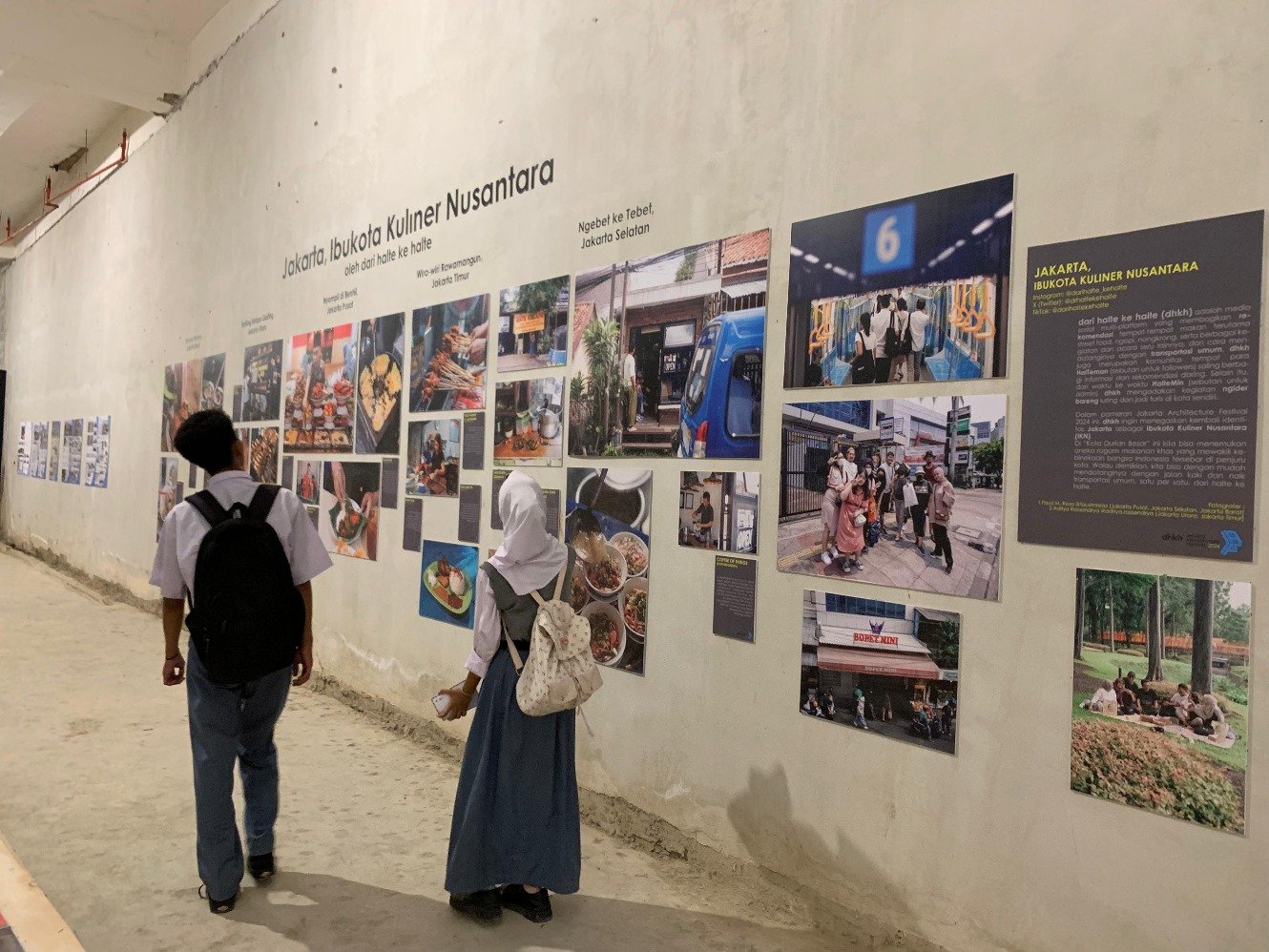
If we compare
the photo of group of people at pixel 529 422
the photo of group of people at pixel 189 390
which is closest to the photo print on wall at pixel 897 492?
the photo of group of people at pixel 529 422

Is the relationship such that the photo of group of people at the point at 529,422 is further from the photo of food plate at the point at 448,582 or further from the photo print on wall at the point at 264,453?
the photo print on wall at the point at 264,453

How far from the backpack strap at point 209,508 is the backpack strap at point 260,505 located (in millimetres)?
73

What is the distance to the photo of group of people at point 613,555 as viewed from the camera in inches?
140

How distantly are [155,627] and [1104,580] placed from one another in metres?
7.93

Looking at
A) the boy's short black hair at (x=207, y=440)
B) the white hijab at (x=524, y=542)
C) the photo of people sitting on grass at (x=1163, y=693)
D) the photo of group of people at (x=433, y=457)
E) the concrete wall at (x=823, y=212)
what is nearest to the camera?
the photo of people sitting on grass at (x=1163, y=693)

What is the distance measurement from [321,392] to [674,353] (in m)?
3.28

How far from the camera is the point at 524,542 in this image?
2.69m

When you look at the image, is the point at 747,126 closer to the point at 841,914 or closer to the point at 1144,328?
the point at 1144,328

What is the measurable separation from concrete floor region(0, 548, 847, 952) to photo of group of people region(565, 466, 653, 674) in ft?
2.59

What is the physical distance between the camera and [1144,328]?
2.23 metres

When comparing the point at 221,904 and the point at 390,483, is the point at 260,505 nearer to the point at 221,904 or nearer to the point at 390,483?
the point at 221,904

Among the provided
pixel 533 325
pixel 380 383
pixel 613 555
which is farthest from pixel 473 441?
pixel 613 555

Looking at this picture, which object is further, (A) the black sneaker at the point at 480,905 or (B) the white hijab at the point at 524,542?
(A) the black sneaker at the point at 480,905

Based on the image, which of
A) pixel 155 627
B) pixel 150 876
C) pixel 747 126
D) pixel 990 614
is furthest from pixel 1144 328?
pixel 155 627
